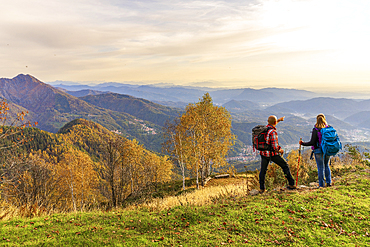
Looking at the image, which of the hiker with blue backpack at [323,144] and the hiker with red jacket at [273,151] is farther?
the hiker with blue backpack at [323,144]

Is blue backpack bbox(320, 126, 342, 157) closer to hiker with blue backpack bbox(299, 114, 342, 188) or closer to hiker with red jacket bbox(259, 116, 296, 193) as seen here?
hiker with blue backpack bbox(299, 114, 342, 188)

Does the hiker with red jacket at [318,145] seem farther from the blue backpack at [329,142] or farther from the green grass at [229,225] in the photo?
the green grass at [229,225]

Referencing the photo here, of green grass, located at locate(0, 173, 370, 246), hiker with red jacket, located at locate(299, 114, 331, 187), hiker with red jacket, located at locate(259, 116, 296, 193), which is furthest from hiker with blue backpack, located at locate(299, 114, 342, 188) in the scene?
hiker with red jacket, located at locate(259, 116, 296, 193)

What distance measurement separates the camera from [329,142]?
8.77 metres

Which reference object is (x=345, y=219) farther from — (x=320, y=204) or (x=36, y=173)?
(x=36, y=173)

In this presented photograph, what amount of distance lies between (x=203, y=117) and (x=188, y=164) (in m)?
7.58

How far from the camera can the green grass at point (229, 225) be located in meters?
5.62

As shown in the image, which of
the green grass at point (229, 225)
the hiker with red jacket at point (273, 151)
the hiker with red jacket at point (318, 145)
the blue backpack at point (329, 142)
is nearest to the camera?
the green grass at point (229, 225)

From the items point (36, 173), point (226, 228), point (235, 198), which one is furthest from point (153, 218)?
point (36, 173)

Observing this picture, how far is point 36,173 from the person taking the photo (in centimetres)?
2467

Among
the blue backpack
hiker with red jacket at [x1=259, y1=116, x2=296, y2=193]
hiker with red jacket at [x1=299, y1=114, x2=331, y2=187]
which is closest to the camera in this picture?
hiker with red jacket at [x1=259, y1=116, x2=296, y2=193]

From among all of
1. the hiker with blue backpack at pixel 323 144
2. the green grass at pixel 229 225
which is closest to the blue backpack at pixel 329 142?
the hiker with blue backpack at pixel 323 144

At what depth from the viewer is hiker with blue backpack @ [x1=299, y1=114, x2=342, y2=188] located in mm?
8730

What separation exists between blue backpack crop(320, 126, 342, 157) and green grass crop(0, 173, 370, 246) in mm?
1847
